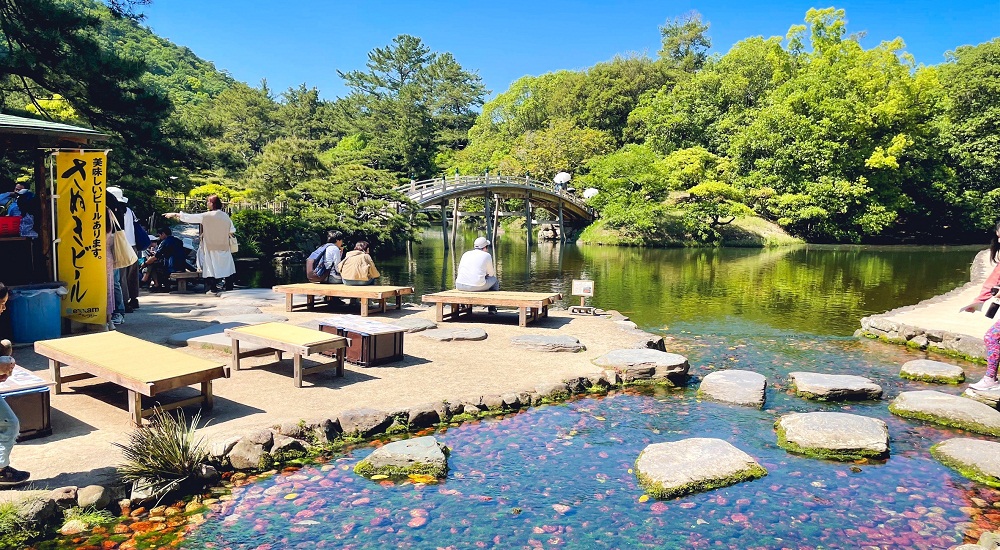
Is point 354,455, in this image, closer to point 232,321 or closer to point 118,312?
point 232,321

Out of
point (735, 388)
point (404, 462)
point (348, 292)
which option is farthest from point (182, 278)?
point (735, 388)

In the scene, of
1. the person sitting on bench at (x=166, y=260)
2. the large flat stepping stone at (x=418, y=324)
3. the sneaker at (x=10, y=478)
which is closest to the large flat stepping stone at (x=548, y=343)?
the large flat stepping stone at (x=418, y=324)

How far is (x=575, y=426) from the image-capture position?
18.5 feet

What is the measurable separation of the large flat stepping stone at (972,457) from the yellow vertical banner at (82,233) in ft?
26.4

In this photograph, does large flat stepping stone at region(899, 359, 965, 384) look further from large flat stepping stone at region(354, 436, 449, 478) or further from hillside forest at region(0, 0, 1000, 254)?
hillside forest at region(0, 0, 1000, 254)

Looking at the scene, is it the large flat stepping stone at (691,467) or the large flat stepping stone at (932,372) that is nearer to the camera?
the large flat stepping stone at (691,467)

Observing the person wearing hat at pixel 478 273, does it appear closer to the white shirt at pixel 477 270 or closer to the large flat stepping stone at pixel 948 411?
the white shirt at pixel 477 270

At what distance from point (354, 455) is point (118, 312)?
5026 millimetres

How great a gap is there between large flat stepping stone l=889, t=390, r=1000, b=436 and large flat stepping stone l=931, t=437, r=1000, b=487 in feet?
1.82

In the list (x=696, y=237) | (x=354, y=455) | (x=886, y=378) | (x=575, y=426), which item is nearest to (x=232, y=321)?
(x=354, y=455)

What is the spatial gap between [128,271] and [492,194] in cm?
2633

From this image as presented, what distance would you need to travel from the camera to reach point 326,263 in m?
10.1

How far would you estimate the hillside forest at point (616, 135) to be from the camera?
540 inches

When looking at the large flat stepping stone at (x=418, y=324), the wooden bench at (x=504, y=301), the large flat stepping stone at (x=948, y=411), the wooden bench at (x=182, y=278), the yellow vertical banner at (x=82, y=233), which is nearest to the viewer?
the large flat stepping stone at (x=948, y=411)
